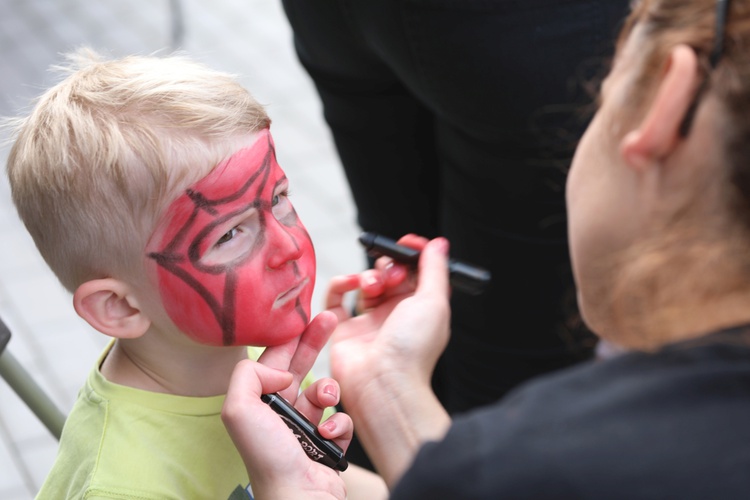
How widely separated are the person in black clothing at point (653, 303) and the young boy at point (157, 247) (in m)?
0.48

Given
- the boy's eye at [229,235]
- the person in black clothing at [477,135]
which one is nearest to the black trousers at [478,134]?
the person in black clothing at [477,135]

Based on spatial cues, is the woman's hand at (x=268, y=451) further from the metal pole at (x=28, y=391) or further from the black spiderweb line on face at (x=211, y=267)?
the metal pole at (x=28, y=391)

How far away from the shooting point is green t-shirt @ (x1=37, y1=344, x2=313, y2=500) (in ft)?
3.88

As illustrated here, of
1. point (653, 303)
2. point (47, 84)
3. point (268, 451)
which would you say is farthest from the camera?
point (47, 84)

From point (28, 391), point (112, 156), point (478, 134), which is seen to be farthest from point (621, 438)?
point (28, 391)

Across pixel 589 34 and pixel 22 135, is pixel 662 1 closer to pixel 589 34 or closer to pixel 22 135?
pixel 589 34

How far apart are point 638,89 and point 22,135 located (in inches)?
33.5

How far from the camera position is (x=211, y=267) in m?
1.24

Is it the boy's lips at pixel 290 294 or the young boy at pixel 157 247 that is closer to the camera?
the young boy at pixel 157 247

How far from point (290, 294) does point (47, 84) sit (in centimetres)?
281

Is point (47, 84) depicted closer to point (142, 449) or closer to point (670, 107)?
point (142, 449)

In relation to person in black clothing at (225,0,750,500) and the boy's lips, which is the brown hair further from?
the boy's lips

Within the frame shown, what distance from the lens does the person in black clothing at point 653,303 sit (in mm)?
740

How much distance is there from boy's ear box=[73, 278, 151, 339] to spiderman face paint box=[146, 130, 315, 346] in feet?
0.16
